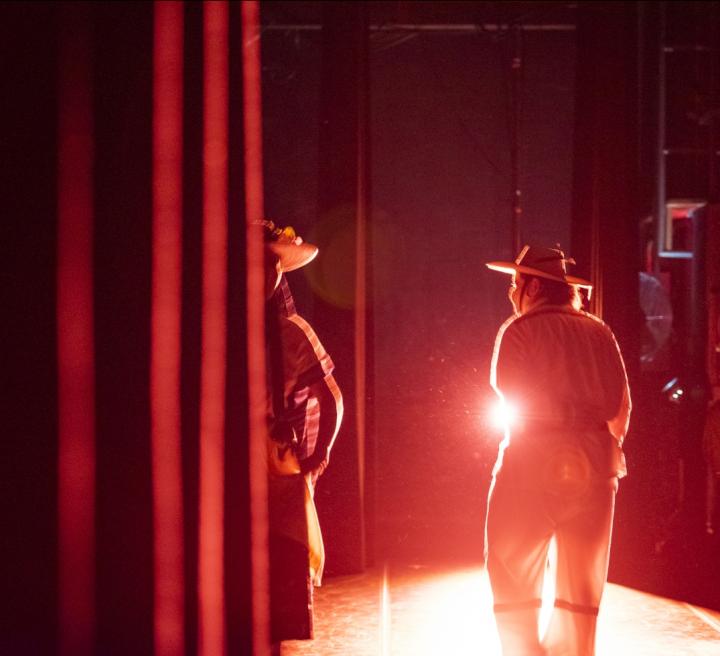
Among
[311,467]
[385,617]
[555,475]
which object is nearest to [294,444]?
[311,467]

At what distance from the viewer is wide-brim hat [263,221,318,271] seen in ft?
10.5

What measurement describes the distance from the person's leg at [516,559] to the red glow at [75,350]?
1.62 m

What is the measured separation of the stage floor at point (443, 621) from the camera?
3.87m

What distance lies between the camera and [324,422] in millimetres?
3023

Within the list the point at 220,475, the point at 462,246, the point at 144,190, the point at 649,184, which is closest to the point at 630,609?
the point at 220,475

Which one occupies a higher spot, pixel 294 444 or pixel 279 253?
pixel 279 253

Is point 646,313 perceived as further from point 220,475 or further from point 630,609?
point 220,475

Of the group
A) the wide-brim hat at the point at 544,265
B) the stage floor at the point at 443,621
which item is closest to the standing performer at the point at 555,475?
the wide-brim hat at the point at 544,265

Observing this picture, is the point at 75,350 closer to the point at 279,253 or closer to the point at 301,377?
the point at 301,377

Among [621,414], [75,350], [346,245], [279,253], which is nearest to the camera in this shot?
[75,350]

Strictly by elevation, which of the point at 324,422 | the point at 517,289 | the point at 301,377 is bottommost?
the point at 324,422

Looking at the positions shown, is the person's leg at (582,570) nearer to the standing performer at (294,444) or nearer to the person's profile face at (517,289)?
the person's profile face at (517,289)

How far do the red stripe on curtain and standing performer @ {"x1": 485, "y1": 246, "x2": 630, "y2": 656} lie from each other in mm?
1290

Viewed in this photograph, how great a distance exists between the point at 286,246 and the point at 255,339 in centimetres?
151
